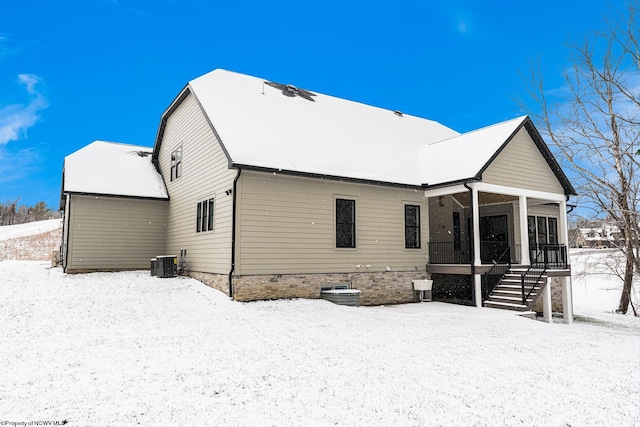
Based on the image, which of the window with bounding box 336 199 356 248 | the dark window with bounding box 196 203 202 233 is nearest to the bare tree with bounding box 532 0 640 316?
the window with bounding box 336 199 356 248

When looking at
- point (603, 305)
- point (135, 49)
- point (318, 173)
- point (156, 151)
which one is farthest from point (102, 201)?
point (135, 49)

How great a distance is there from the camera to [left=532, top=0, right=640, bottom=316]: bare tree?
1023 centimetres

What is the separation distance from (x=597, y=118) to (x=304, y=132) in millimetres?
9071

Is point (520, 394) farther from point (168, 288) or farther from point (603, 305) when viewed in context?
point (603, 305)

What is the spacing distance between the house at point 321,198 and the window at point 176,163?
0.15ft

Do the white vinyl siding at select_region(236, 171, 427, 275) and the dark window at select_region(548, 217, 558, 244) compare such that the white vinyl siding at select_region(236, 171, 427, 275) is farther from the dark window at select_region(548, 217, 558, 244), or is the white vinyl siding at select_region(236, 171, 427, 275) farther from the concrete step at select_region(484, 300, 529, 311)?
the dark window at select_region(548, 217, 558, 244)

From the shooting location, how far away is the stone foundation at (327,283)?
13134 millimetres

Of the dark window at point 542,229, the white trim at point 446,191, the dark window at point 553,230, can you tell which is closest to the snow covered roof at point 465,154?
the white trim at point 446,191

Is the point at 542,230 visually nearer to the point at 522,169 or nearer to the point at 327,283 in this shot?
the point at 522,169

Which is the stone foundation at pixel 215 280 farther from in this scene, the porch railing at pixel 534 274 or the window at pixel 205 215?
the porch railing at pixel 534 274

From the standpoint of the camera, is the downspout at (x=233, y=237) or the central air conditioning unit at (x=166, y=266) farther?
the central air conditioning unit at (x=166, y=266)

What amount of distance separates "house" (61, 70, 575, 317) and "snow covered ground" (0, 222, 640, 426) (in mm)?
2148

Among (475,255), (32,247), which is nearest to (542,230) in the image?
(475,255)

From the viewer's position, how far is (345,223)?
604 inches
